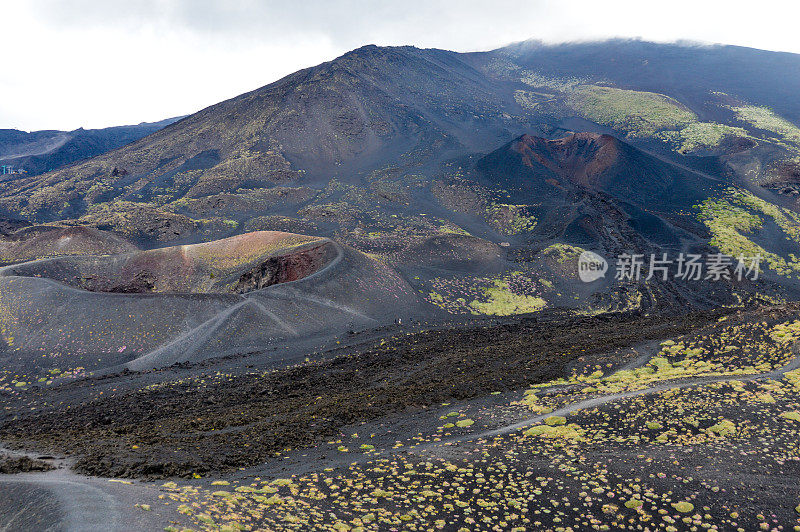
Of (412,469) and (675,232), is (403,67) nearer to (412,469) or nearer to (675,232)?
(675,232)

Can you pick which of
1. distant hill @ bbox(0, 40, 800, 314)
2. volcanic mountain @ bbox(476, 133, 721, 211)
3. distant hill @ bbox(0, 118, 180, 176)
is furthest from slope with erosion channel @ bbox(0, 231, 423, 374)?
distant hill @ bbox(0, 118, 180, 176)

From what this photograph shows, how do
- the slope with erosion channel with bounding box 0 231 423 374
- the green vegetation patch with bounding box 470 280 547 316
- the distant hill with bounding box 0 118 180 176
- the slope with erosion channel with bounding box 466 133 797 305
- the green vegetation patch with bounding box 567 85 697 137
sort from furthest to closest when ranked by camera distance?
the distant hill with bounding box 0 118 180 176 → the green vegetation patch with bounding box 567 85 697 137 → the slope with erosion channel with bounding box 466 133 797 305 → the green vegetation patch with bounding box 470 280 547 316 → the slope with erosion channel with bounding box 0 231 423 374

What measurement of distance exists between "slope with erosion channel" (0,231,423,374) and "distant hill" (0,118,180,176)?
134 m

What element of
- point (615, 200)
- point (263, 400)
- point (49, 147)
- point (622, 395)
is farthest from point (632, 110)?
point (49, 147)

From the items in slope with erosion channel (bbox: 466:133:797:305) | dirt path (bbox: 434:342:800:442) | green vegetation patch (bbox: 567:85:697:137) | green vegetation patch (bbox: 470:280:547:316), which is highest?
green vegetation patch (bbox: 567:85:697:137)

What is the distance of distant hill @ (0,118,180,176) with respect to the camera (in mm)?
146750

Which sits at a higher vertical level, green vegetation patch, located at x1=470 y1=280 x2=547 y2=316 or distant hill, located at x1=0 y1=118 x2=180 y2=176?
distant hill, located at x1=0 y1=118 x2=180 y2=176

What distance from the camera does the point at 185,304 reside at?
1220 inches

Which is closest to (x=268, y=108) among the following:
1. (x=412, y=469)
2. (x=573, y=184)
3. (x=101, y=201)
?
(x=101, y=201)

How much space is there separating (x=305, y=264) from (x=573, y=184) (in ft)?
177

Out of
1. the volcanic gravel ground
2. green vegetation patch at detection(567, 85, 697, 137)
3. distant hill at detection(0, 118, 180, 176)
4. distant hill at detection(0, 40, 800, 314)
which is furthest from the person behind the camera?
distant hill at detection(0, 118, 180, 176)

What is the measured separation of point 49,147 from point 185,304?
634ft

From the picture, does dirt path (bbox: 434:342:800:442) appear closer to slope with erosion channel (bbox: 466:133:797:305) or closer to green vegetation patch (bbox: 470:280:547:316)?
green vegetation patch (bbox: 470:280:547:316)

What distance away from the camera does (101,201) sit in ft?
285
